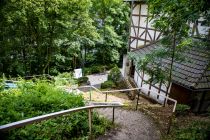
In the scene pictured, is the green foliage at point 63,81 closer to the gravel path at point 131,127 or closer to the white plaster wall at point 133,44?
the white plaster wall at point 133,44

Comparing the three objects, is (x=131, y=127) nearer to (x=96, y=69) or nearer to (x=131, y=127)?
(x=131, y=127)

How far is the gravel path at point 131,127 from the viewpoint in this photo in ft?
17.5

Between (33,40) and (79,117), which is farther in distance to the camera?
(33,40)

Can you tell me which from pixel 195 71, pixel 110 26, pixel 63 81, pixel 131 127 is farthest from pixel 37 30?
pixel 131 127

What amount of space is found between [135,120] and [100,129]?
1.79m

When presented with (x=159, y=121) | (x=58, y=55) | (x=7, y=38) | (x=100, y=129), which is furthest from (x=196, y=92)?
(x=7, y=38)

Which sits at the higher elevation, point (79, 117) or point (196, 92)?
point (79, 117)

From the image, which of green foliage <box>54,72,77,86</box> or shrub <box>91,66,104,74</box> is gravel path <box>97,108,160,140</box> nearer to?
green foliage <box>54,72,77,86</box>

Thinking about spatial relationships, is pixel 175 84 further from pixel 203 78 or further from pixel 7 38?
pixel 7 38

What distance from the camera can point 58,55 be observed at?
18.0m

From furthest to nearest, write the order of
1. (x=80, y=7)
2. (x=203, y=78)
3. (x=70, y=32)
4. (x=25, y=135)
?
(x=70, y=32), (x=80, y=7), (x=203, y=78), (x=25, y=135)

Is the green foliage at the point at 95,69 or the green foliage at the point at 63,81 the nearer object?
the green foliage at the point at 63,81

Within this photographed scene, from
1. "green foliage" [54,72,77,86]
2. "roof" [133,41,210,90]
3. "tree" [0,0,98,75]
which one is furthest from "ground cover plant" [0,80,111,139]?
"tree" [0,0,98,75]

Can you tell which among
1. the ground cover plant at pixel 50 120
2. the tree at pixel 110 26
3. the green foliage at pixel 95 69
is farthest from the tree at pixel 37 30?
the ground cover plant at pixel 50 120
